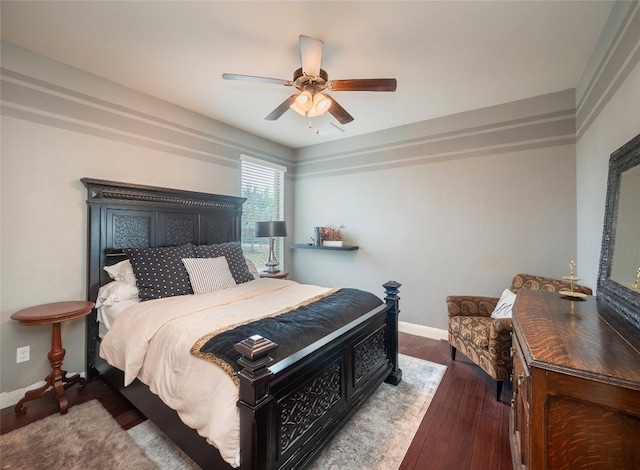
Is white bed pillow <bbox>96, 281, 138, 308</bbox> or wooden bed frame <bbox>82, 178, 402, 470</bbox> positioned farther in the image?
white bed pillow <bbox>96, 281, 138, 308</bbox>

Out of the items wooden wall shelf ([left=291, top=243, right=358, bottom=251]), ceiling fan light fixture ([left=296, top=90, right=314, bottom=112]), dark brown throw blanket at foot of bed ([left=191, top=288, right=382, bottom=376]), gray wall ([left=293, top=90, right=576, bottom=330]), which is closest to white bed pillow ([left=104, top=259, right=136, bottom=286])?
dark brown throw blanket at foot of bed ([left=191, top=288, right=382, bottom=376])

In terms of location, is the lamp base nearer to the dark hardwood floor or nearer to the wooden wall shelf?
the wooden wall shelf

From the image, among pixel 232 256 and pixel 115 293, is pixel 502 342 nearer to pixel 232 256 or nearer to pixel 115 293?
pixel 232 256

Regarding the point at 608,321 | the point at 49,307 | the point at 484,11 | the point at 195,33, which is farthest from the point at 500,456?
the point at 195,33

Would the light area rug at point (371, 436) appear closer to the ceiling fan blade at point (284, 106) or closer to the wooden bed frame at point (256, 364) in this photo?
the wooden bed frame at point (256, 364)

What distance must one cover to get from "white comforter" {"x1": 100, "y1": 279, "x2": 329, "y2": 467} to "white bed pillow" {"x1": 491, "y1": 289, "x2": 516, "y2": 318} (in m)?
1.66

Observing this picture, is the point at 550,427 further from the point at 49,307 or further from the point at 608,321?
the point at 49,307

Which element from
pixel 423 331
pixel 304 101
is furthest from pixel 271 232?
pixel 423 331

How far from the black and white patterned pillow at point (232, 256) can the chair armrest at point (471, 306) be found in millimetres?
2218

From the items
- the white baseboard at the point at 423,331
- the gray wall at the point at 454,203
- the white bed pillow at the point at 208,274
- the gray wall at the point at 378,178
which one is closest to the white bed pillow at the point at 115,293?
the gray wall at the point at 378,178

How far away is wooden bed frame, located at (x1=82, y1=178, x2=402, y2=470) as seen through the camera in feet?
4.08

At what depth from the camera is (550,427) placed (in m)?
0.92

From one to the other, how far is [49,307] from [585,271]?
4.61 metres

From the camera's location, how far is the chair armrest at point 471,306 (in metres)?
2.84
